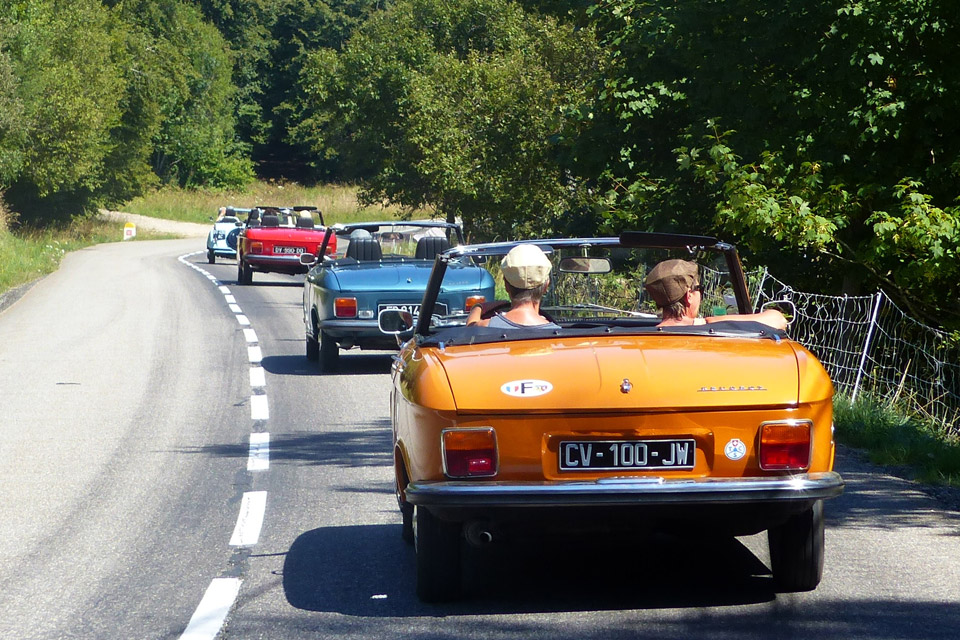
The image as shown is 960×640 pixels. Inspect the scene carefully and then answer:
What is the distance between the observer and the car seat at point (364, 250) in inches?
576

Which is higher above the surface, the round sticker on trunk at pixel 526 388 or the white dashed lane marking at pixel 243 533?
the round sticker on trunk at pixel 526 388

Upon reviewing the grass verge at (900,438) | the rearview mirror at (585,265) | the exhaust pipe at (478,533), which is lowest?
the grass verge at (900,438)

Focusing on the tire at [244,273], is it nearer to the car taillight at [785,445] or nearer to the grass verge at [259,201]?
the car taillight at [785,445]

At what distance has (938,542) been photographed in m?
6.24

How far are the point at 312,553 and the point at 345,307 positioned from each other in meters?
7.40

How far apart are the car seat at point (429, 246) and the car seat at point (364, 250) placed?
48 cm

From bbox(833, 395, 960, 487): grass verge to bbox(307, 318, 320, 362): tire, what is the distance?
625cm

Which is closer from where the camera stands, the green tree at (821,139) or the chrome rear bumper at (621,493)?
the chrome rear bumper at (621,493)

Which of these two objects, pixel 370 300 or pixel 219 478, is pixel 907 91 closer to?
pixel 370 300

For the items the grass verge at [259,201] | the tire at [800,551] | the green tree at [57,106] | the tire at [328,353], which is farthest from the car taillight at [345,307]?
the grass verge at [259,201]

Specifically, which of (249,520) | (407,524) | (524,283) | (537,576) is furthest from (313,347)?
(537,576)

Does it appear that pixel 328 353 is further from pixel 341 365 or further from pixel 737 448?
pixel 737 448

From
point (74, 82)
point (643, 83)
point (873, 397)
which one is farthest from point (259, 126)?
point (873, 397)

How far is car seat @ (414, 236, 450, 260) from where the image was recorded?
14375mm
